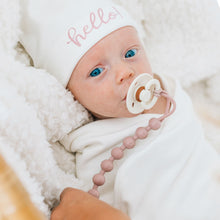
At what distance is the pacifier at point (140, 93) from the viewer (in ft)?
2.82

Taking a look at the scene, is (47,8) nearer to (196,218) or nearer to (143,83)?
(143,83)

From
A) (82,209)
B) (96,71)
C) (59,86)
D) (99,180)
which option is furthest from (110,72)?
(82,209)

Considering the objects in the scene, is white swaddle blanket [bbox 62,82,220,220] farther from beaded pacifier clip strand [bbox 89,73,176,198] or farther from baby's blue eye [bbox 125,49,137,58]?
baby's blue eye [bbox 125,49,137,58]

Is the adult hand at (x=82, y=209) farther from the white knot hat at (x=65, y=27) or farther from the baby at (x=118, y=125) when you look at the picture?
the white knot hat at (x=65, y=27)

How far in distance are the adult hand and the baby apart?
204mm

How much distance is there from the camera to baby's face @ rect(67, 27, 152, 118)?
2.89 feet

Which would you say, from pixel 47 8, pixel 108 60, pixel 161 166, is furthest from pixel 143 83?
pixel 47 8

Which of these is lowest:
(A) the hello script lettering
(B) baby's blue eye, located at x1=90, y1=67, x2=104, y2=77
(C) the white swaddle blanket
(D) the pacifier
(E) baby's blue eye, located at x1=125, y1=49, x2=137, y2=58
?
(C) the white swaddle blanket

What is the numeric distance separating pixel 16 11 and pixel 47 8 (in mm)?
90

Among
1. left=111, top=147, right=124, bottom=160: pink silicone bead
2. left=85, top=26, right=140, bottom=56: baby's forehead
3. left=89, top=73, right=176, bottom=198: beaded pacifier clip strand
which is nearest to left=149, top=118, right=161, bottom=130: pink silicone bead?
left=89, top=73, right=176, bottom=198: beaded pacifier clip strand

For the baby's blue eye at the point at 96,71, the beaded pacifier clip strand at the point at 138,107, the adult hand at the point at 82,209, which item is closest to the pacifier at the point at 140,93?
the beaded pacifier clip strand at the point at 138,107

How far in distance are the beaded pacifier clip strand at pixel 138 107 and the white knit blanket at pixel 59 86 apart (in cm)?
9

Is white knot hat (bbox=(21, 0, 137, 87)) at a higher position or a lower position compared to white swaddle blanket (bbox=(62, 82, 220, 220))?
higher

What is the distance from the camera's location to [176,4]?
4.10 feet
